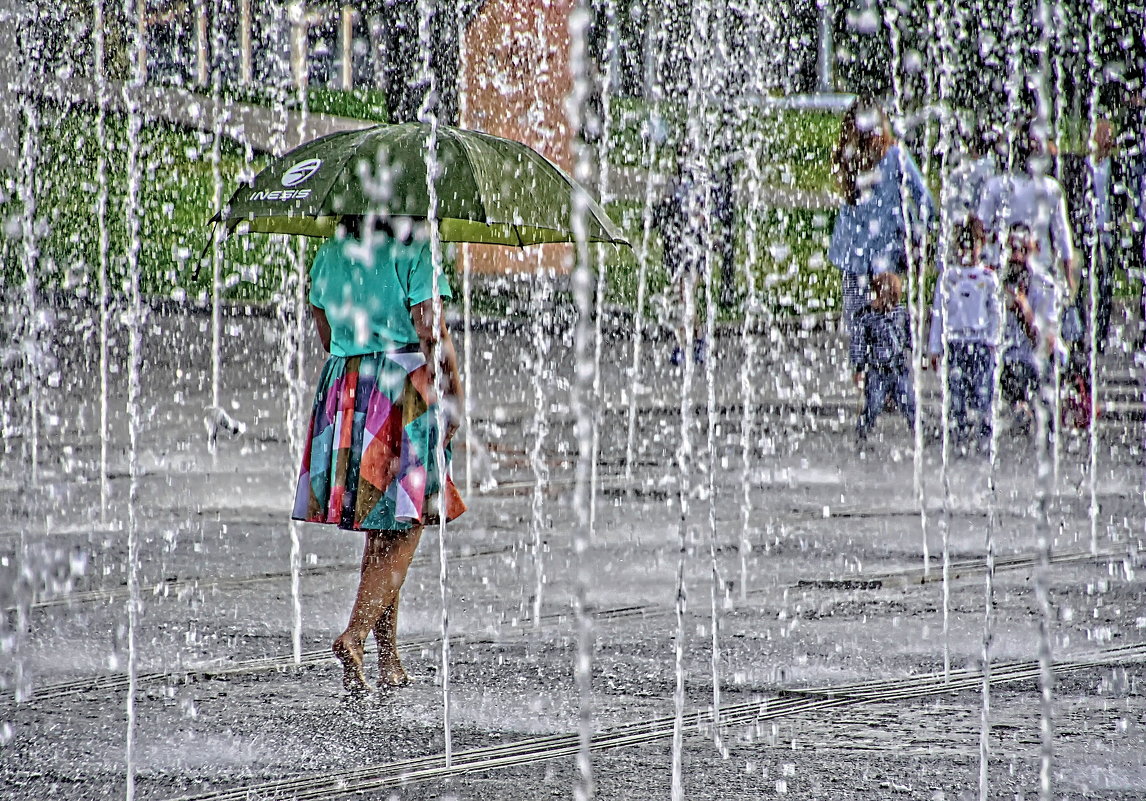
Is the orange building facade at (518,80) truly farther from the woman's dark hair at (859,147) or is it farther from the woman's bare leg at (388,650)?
the woman's bare leg at (388,650)

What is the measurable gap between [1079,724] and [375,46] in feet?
70.2

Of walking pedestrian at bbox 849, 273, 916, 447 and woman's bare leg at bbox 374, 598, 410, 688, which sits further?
walking pedestrian at bbox 849, 273, 916, 447

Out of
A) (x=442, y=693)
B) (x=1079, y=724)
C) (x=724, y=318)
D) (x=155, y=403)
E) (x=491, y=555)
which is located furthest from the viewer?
(x=724, y=318)

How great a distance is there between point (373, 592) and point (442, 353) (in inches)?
26.9

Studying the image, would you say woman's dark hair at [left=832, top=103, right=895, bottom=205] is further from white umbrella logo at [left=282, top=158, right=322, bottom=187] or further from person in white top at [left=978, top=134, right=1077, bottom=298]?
white umbrella logo at [left=282, top=158, right=322, bottom=187]

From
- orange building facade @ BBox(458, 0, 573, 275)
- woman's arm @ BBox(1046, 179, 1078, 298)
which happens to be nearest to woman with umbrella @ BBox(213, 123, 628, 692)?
woman's arm @ BBox(1046, 179, 1078, 298)

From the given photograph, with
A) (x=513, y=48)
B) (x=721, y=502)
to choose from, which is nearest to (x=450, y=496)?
(x=721, y=502)

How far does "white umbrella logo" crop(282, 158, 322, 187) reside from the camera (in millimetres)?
4438

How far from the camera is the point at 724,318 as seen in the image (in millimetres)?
19594

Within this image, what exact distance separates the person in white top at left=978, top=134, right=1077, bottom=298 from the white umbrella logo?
516 cm

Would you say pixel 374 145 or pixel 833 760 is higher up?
pixel 374 145

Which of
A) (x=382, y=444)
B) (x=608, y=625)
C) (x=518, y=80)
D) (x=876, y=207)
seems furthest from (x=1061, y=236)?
(x=518, y=80)

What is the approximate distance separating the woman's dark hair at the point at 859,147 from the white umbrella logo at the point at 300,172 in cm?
489

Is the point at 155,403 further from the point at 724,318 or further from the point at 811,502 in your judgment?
the point at 724,318
